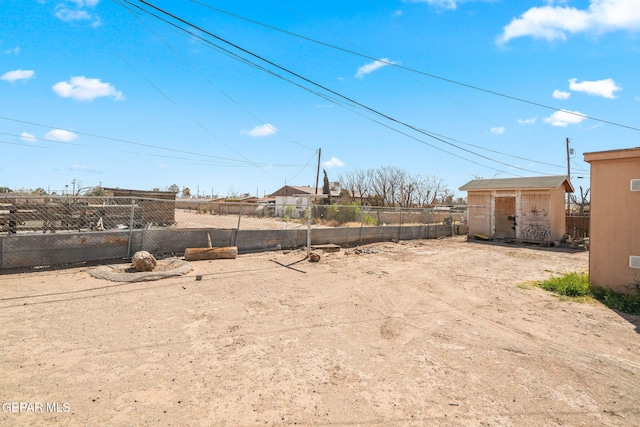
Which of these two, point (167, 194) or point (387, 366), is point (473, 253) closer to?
point (387, 366)

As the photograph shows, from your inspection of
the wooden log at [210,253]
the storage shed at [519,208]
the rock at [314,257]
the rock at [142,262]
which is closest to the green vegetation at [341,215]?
the storage shed at [519,208]

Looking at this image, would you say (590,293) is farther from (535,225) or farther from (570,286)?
(535,225)

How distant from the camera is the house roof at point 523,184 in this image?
56.2 ft

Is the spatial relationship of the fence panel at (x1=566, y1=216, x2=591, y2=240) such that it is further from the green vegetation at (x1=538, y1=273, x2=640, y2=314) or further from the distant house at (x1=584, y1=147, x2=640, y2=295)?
the distant house at (x1=584, y1=147, x2=640, y2=295)

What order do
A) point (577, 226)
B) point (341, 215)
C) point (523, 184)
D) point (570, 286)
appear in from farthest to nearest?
point (341, 215) → point (577, 226) → point (523, 184) → point (570, 286)

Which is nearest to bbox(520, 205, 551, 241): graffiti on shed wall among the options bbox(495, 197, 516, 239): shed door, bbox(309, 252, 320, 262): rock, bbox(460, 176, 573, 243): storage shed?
bbox(460, 176, 573, 243): storage shed

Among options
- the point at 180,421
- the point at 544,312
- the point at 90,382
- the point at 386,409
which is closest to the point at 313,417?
the point at 386,409

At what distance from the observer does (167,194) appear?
20438mm

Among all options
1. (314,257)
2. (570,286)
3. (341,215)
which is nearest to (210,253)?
(314,257)

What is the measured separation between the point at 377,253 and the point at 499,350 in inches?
336

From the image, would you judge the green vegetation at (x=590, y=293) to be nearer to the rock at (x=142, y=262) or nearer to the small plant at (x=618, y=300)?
the small plant at (x=618, y=300)

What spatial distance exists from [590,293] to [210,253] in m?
10.1

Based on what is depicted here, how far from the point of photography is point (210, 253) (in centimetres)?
982

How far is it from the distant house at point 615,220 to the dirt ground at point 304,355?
128 centimetres
